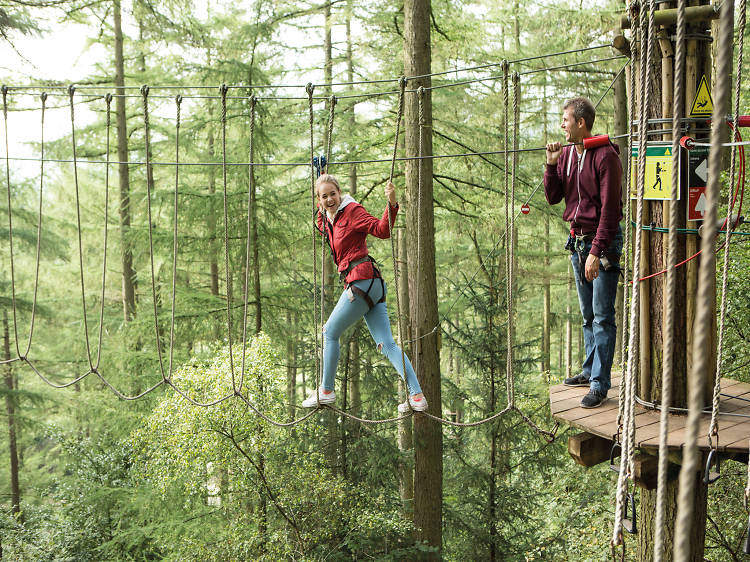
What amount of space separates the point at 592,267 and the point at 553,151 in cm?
63

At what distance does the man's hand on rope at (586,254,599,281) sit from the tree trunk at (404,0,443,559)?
242cm

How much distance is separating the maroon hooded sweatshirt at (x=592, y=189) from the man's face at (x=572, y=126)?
0.09 m

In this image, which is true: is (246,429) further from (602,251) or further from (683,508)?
(683,508)

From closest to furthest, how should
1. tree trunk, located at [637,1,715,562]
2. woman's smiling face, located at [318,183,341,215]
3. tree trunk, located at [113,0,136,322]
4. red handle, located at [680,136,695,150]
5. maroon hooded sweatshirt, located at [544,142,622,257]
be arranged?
red handle, located at [680,136,695,150] → tree trunk, located at [637,1,715,562] → maroon hooded sweatshirt, located at [544,142,622,257] → woman's smiling face, located at [318,183,341,215] → tree trunk, located at [113,0,136,322]

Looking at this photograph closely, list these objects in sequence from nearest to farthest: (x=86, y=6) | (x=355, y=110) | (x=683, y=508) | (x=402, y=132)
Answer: (x=683, y=508)
(x=402, y=132)
(x=86, y=6)
(x=355, y=110)

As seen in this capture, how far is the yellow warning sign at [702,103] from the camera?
9.18 feet

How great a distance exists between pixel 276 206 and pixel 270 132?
3.49ft

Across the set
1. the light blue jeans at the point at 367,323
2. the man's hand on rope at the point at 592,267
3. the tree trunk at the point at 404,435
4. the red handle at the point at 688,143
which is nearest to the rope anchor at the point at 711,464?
Result: the man's hand on rope at the point at 592,267

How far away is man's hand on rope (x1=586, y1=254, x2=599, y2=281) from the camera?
3.04 metres

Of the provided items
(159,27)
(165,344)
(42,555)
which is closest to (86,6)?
(159,27)

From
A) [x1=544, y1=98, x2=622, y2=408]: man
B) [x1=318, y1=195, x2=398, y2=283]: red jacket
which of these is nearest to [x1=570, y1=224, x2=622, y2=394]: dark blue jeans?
[x1=544, y1=98, x2=622, y2=408]: man

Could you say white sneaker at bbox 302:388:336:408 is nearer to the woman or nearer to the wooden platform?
the woman

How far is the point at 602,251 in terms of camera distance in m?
3.03

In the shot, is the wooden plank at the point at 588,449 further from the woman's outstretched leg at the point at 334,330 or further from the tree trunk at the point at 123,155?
the tree trunk at the point at 123,155
